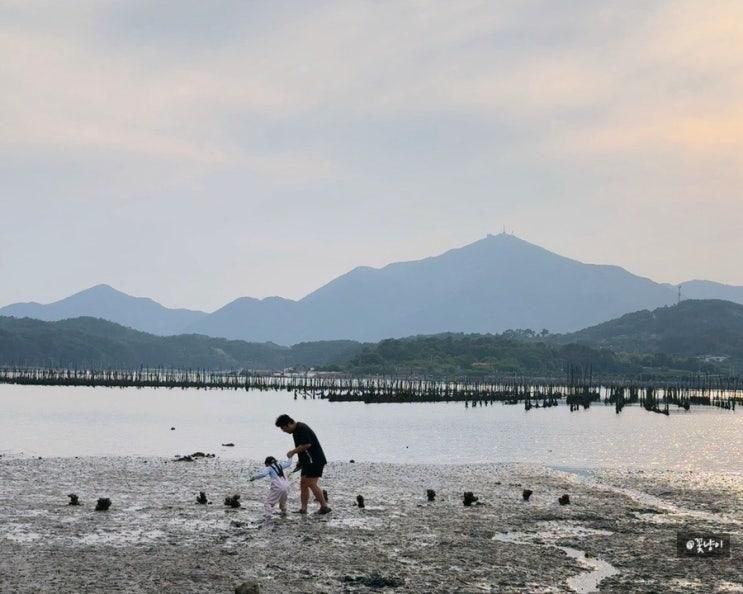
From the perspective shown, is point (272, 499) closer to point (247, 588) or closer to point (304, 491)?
point (304, 491)

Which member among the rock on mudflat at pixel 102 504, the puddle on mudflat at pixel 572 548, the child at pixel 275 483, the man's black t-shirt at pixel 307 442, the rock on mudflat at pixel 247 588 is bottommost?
the puddle on mudflat at pixel 572 548

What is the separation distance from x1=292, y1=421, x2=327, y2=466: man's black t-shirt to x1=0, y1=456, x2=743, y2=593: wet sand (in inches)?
50.0

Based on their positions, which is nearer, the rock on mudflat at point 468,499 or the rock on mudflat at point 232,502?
the rock on mudflat at point 232,502

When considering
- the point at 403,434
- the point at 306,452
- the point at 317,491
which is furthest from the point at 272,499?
the point at 403,434

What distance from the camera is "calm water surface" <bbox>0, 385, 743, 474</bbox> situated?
42.3m

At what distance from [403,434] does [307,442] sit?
45.6m

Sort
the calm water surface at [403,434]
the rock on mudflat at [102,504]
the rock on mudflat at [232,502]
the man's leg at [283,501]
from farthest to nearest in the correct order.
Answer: the calm water surface at [403,434]
the rock on mudflat at [232,502]
the rock on mudflat at [102,504]
the man's leg at [283,501]

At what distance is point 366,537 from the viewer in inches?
633

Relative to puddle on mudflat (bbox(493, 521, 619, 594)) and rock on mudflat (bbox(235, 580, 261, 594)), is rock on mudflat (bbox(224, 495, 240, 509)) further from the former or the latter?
rock on mudflat (bbox(235, 580, 261, 594))

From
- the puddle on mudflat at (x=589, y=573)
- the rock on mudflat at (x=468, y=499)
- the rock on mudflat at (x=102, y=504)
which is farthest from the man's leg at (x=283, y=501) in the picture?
the puddle on mudflat at (x=589, y=573)

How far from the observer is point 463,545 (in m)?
15.4

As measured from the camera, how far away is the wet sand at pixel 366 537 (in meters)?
12.6

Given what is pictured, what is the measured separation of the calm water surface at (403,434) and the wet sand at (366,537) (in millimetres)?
15311

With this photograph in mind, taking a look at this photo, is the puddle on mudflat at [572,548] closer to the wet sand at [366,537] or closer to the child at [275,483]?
the wet sand at [366,537]
